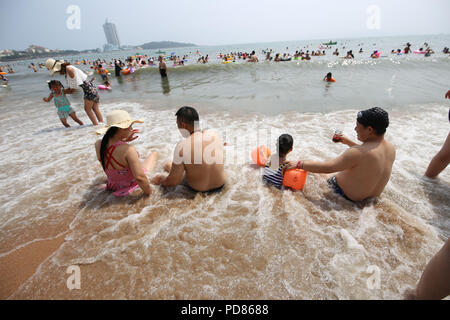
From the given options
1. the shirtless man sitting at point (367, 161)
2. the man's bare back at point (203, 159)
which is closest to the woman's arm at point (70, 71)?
the man's bare back at point (203, 159)

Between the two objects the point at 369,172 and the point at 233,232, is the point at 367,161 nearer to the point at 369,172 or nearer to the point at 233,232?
the point at 369,172

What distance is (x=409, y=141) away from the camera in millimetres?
4969

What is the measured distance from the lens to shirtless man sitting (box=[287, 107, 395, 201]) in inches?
93.7

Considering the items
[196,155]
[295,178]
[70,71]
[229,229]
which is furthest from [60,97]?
[295,178]

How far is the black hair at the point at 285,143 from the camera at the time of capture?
3002 mm

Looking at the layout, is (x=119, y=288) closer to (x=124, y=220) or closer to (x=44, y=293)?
(x=44, y=293)

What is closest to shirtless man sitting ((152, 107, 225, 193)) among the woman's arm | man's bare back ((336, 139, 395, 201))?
man's bare back ((336, 139, 395, 201))

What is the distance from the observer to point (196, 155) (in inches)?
106

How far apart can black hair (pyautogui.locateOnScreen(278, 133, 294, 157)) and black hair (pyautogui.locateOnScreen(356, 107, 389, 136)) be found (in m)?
0.93

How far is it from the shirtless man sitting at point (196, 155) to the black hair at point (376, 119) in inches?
74.2

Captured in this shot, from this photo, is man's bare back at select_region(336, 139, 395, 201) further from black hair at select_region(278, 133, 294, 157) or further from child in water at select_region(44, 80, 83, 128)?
child in water at select_region(44, 80, 83, 128)

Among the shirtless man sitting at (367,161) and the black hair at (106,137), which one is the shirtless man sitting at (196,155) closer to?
the black hair at (106,137)

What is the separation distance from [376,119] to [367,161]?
52cm

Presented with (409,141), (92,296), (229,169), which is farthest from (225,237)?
(409,141)
